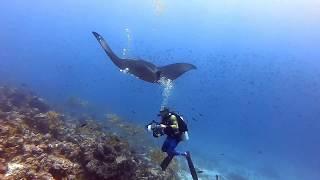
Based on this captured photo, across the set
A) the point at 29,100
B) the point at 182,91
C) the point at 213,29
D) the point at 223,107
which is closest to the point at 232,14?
the point at 213,29

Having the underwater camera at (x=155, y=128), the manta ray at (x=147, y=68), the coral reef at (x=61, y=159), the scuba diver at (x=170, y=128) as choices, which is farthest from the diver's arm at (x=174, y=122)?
the manta ray at (x=147, y=68)

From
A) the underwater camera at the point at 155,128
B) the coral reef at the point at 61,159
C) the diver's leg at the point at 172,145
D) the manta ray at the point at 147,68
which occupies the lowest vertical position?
the coral reef at the point at 61,159

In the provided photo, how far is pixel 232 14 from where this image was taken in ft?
394

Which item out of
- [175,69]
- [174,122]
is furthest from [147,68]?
[174,122]

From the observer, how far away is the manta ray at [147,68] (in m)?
10.7

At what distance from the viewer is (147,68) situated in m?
10.7

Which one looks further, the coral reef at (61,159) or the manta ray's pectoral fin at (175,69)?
the manta ray's pectoral fin at (175,69)

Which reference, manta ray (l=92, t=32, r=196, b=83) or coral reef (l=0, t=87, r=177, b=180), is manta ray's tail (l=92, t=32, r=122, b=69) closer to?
manta ray (l=92, t=32, r=196, b=83)

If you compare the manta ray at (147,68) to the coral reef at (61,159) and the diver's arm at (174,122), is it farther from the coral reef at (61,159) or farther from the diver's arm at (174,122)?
the coral reef at (61,159)

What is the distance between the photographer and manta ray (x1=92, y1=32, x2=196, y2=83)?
1069 cm

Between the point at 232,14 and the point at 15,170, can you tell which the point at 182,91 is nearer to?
the point at 232,14

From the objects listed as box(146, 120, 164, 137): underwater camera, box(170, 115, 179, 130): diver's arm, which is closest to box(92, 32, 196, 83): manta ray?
box(170, 115, 179, 130): diver's arm

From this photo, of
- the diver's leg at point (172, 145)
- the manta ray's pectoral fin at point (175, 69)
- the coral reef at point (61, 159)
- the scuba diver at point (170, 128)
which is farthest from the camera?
the manta ray's pectoral fin at point (175, 69)

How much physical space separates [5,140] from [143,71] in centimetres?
442
